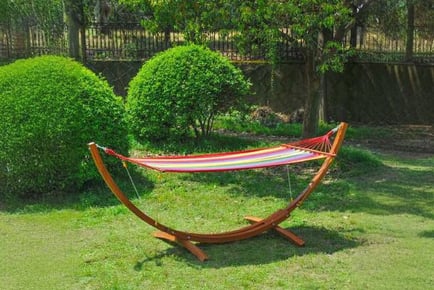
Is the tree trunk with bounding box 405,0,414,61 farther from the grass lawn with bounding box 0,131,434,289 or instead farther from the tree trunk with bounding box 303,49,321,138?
the grass lawn with bounding box 0,131,434,289

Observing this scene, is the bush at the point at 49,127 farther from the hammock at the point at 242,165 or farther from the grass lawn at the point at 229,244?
the hammock at the point at 242,165

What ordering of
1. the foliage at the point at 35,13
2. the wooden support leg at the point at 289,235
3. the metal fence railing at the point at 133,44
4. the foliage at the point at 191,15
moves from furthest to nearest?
1. the foliage at the point at 35,13
2. the metal fence railing at the point at 133,44
3. the foliage at the point at 191,15
4. the wooden support leg at the point at 289,235

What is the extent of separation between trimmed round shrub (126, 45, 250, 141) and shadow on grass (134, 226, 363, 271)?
3.34 meters

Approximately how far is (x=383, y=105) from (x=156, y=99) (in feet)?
19.9

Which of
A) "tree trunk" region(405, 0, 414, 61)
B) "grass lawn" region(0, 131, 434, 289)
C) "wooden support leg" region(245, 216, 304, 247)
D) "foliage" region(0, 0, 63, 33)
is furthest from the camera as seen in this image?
"foliage" region(0, 0, 63, 33)

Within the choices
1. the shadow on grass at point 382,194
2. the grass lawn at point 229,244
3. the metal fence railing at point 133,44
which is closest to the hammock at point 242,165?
the grass lawn at point 229,244

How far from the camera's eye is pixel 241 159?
5445 mm

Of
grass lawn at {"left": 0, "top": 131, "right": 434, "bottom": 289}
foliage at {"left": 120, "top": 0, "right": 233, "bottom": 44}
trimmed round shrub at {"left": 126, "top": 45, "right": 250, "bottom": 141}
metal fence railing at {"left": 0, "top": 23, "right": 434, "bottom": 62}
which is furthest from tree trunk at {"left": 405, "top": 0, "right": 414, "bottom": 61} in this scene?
foliage at {"left": 120, "top": 0, "right": 233, "bottom": 44}

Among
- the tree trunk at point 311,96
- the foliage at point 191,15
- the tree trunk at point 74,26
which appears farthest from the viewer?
the tree trunk at point 74,26

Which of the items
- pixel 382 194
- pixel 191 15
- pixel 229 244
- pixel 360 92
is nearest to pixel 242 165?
pixel 229 244

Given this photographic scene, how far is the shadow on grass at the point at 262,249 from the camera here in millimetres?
4884

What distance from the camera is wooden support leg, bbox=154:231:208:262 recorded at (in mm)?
4922

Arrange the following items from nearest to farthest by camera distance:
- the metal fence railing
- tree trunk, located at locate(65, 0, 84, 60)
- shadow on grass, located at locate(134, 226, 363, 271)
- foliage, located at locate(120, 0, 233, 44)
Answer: shadow on grass, located at locate(134, 226, 363, 271), foliage, located at locate(120, 0, 233, 44), the metal fence railing, tree trunk, located at locate(65, 0, 84, 60)

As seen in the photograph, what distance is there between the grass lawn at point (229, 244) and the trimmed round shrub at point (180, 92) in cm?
127
